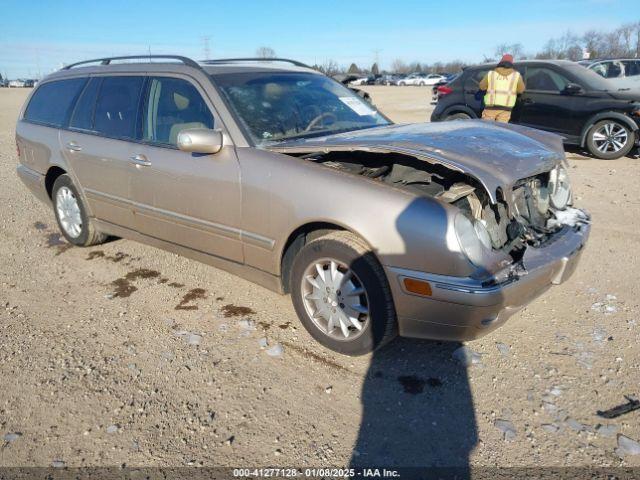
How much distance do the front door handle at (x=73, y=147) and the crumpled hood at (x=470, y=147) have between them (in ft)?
7.36

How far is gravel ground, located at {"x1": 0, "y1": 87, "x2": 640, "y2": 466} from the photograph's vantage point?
96.0 inches

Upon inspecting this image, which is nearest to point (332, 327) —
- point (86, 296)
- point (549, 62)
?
point (86, 296)

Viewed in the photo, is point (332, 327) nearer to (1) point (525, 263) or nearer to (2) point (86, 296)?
(1) point (525, 263)

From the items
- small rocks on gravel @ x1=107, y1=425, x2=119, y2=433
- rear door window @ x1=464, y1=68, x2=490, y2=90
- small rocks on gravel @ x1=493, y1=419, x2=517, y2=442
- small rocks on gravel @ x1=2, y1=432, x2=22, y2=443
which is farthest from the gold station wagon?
rear door window @ x1=464, y1=68, x2=490, y2=90

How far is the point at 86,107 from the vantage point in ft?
15.2

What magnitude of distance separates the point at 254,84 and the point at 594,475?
3.26m

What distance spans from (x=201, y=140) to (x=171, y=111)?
780 mm

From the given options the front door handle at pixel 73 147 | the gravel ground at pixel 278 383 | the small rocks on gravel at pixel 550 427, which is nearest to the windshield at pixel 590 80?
the gravel ground at pixel 278 383

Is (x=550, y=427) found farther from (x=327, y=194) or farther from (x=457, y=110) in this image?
(x=457, y=110)

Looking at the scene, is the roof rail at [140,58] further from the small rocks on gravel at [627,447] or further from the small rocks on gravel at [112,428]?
the small rocks on gravel at [627,447]

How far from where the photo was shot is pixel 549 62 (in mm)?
9531

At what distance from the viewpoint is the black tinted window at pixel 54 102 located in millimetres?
4867

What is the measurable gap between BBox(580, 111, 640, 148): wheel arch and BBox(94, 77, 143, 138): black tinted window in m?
7.91

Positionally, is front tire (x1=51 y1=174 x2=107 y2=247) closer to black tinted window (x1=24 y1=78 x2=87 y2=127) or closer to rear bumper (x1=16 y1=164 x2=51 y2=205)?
rear bumper (x1=16 y1=164 x2=51 y2=205)
